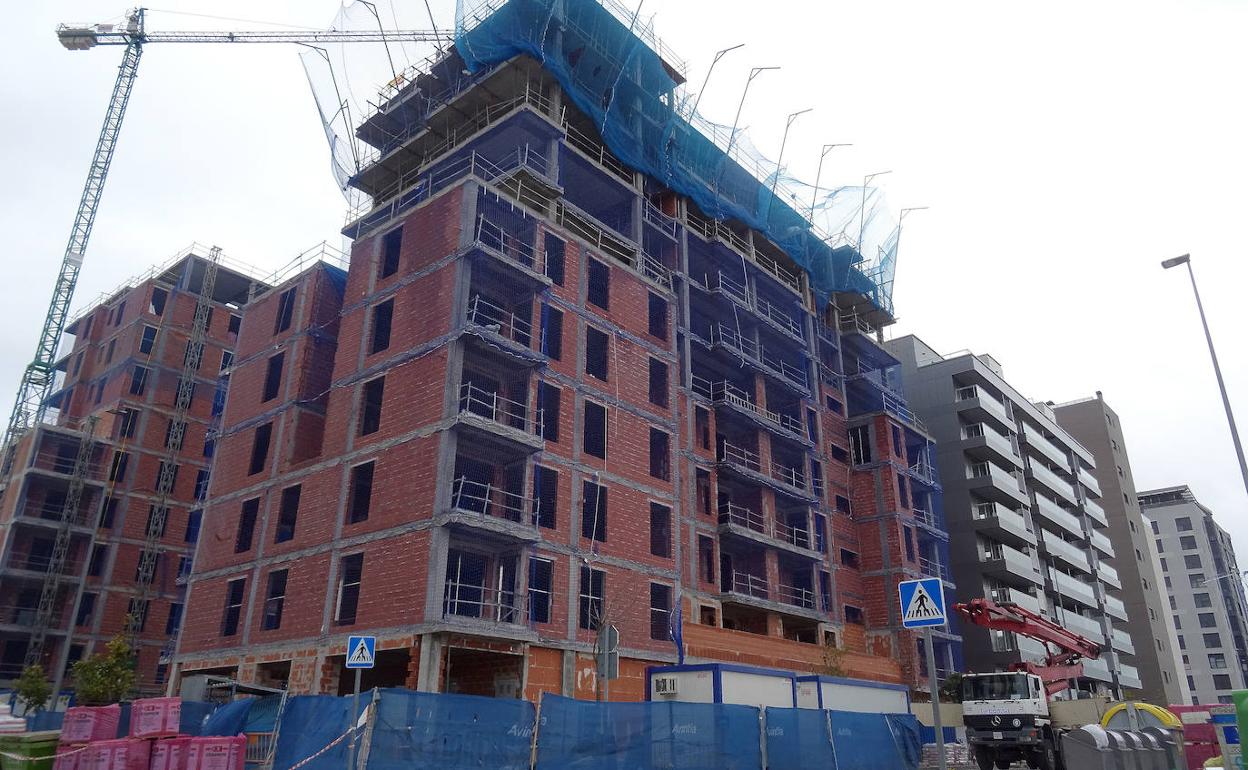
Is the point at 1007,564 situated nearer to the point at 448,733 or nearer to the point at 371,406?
the point at 371,406

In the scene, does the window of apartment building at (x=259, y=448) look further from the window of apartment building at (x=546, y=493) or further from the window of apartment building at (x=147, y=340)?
the window of apartment building at (x=147, y=340)

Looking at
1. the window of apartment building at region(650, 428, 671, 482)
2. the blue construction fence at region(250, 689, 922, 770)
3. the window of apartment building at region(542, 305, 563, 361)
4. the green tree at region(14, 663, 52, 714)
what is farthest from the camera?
the green tree at region(14, 663, 52, 714)

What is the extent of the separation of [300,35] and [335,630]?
51.5m

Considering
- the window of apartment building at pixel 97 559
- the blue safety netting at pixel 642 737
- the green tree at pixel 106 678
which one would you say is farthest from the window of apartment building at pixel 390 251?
the window of apartment building at pixel 97 559

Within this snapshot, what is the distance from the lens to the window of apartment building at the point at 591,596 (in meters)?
30.1

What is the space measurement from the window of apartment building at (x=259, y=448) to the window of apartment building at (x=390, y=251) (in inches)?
328

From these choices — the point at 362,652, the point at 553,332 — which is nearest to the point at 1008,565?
the point at 553,332

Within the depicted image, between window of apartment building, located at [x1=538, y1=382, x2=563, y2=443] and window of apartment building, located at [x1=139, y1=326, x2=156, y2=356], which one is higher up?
window of apartment building, located at [x1=139, y1=326, x2=156, y2=356]

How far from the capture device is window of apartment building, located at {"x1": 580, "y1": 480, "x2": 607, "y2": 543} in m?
31.2

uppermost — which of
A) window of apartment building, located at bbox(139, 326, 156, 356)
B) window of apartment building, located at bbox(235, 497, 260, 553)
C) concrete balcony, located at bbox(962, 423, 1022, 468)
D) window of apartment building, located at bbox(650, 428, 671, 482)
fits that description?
window of apartment building, located at bbox(139, 326, 156, 356)

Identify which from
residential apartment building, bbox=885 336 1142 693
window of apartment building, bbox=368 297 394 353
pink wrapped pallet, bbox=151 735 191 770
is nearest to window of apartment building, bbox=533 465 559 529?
window of apartment building, bbox=368 297 394 353

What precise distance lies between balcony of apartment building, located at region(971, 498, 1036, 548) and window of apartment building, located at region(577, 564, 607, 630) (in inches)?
1457

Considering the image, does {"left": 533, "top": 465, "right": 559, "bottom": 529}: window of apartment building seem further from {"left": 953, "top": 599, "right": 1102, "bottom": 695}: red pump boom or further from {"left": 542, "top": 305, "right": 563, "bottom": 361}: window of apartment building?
{"left": 953, "top": 599, "right": 1102, "bottom": 695}: red pump boom

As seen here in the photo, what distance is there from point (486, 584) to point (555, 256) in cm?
1282
